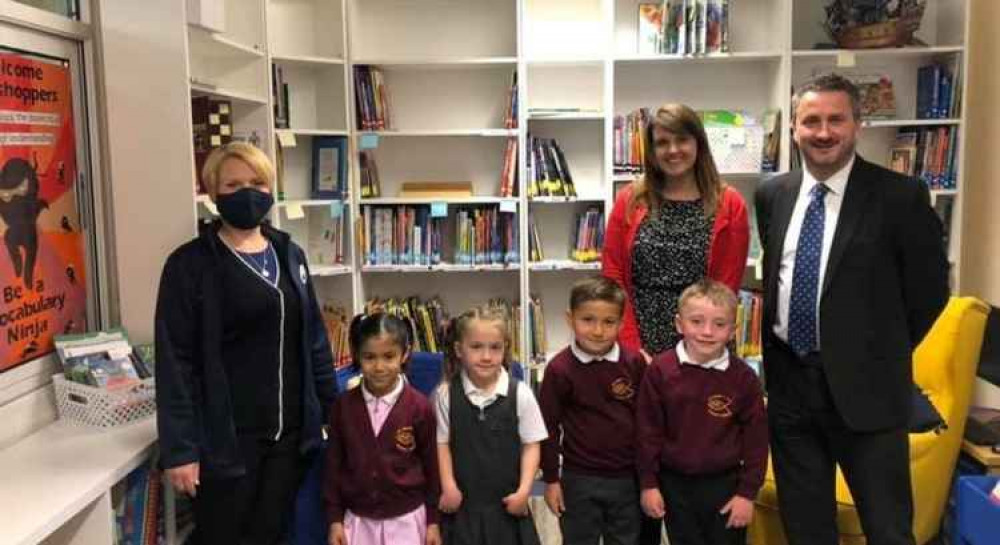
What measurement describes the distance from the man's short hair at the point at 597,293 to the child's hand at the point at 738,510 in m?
0.56

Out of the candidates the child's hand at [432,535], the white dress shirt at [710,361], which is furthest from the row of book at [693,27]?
the child's hand at [432,535]

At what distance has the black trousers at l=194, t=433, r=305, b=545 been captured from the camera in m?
2.06

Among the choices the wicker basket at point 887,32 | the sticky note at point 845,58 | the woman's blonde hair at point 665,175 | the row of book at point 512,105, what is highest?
the wicker basket at point 887,32

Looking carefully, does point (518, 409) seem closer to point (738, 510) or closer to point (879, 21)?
point (738, 510)

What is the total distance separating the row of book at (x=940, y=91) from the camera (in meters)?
3.86

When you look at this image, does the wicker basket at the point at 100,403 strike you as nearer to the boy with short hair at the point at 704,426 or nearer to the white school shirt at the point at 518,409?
the white school shirt at the point at 518,409

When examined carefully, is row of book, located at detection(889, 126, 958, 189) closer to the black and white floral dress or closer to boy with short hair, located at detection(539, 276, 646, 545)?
the black and white floral dress

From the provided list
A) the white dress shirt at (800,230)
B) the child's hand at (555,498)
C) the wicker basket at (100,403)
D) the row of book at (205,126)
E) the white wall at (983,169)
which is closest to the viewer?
the white dress shirt at (800,230)

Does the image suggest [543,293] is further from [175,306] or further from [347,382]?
[175,306]

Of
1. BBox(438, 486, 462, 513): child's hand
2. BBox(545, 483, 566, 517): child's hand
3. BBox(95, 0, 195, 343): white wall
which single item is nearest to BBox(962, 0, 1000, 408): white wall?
BBox(545, 483, 566, 517): child's hand

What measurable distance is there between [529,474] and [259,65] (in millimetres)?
2315

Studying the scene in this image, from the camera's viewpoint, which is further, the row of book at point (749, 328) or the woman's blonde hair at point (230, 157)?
the row of book at point (749, 328)

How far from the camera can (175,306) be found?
6.52 ft

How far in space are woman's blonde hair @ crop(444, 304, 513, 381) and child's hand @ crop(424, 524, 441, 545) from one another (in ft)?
1.27
